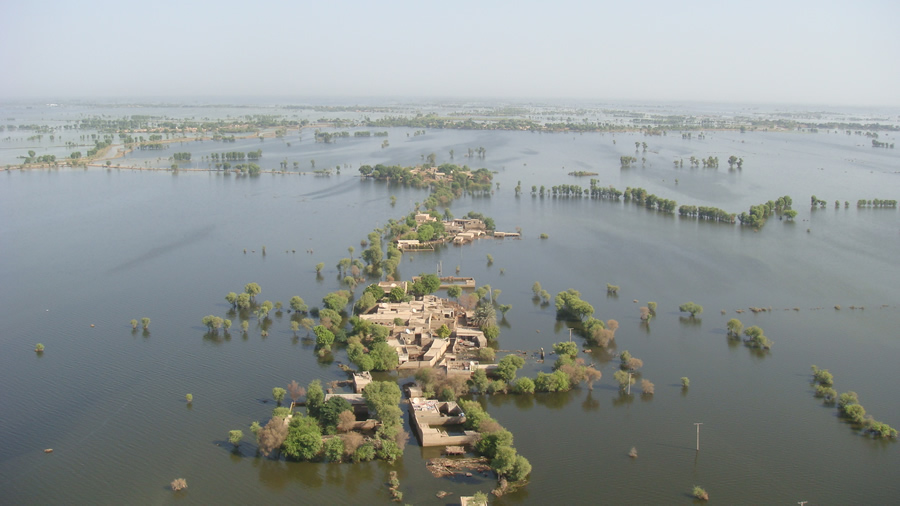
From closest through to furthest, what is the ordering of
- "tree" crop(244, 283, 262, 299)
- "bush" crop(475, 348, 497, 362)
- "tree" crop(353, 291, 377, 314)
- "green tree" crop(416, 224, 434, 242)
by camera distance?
"bush" crop(475, 348, 497, 362) < "tree" crop(353, 291, 377, 314) < "tree" crop(244, 283, 262, 299) < "green tree" crop(416, 224, 434, 242)

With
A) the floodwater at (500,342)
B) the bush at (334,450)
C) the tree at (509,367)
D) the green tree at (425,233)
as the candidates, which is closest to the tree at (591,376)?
the floodwater at (500,342)

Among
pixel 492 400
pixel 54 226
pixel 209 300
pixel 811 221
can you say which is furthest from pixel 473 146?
pixel 492 400

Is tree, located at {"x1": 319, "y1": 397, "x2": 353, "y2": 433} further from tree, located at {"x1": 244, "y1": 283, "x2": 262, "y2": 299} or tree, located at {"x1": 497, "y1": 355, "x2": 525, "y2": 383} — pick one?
tree, located at {"x1": 244, "y1": 283, "x2": 262, "y2": 299}

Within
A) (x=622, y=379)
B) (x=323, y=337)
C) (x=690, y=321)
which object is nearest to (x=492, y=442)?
(x=622, y=379)

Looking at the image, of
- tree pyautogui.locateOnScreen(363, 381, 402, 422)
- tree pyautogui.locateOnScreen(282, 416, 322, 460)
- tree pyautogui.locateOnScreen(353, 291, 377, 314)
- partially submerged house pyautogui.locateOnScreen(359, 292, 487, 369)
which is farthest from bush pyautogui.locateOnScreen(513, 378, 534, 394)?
tree pyautogui.locateOnScreen(353, 291, 377, 314)

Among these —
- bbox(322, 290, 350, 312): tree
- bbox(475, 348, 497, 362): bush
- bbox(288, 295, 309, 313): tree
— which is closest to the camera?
bbox(475, 348, 497, 362): bush

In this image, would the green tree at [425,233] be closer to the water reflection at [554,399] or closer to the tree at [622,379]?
the water reflection at [554,399]

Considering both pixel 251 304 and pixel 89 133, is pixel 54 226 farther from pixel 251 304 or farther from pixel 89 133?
pixel 89 133
